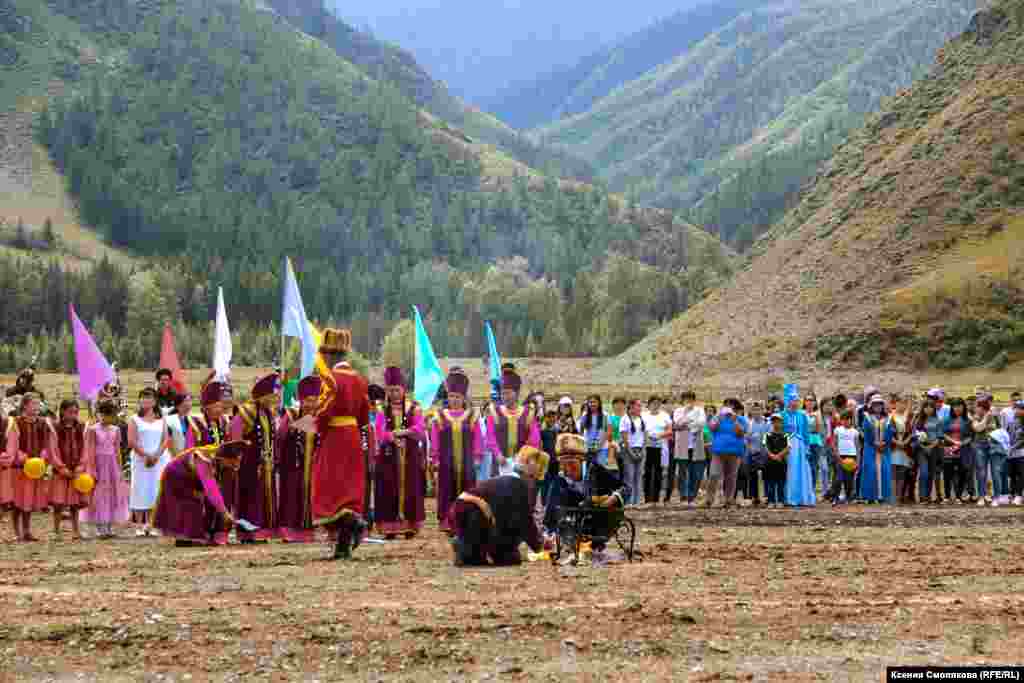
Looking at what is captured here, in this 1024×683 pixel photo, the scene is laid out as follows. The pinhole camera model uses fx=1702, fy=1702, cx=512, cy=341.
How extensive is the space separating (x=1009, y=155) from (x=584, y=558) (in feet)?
214

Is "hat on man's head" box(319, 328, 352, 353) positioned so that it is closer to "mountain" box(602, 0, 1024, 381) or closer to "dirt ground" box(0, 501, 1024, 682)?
"dirt ground" box(0, 501, 1024, 682)

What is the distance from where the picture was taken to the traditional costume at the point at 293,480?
64.1ft

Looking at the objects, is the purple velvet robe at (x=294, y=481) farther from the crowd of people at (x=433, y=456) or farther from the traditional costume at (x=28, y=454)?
the traditional costume at (x=28, y=454)

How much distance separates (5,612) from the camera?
13258 mm

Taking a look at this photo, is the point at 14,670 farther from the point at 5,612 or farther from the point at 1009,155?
the point at 1009,155

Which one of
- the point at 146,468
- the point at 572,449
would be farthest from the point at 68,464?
the point at 572,449

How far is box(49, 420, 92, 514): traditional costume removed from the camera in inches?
846

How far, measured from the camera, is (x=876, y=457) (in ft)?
89.2

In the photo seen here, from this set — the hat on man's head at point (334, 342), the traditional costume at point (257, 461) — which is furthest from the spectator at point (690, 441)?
the hat on man's head at point (334, 342)

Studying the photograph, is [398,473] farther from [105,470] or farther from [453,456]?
[105,470]

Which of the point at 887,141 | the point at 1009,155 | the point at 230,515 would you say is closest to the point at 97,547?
the point at 230,515

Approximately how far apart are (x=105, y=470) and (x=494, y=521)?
24.7 feet

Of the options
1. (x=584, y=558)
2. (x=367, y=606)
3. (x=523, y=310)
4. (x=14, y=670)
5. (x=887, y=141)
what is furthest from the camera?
(x=523, y=310)

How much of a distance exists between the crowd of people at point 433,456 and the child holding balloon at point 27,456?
0.03 metres
